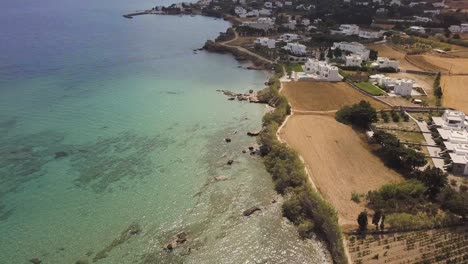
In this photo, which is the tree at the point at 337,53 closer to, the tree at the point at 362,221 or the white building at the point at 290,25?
the white building at the point at 290,25

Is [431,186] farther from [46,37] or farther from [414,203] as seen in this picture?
[46,37]

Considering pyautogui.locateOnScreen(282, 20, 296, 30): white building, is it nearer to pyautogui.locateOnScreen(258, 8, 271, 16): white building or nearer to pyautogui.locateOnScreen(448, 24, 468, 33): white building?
pyautogui.locateOnScreen(258, 8, 271, 16): white building

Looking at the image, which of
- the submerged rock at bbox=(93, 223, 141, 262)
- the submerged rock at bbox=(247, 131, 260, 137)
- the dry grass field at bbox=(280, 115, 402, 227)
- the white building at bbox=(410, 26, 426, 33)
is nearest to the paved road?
the dry grass field at bbox=(280, 115, 402, 227)

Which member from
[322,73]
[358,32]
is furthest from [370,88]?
[358,32]

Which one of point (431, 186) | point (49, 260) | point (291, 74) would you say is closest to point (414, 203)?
point (431, 186)

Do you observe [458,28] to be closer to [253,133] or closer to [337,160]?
[253,133]
